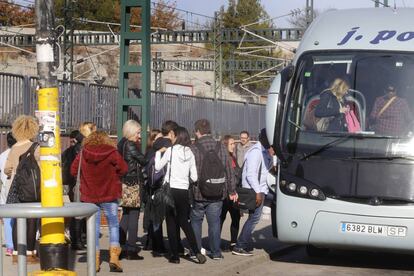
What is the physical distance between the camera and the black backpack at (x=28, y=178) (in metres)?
11.0

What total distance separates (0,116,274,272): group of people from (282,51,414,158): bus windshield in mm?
795

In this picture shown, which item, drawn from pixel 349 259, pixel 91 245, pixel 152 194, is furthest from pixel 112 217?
pixel 349 259

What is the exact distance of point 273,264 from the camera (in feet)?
43.7

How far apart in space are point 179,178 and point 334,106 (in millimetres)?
2266

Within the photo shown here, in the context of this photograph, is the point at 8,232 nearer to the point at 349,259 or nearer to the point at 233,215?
the point at 233,215

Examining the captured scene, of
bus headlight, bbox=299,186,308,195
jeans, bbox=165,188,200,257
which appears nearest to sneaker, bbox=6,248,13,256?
jeans, bbox=165,188,200,257

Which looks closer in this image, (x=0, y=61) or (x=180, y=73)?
(x=0, y=61)

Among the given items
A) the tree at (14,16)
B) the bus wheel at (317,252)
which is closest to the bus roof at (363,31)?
the bus wheel at (317,252)

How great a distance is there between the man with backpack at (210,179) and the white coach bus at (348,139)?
0.72 meters

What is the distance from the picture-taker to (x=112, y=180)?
10844 millimetres

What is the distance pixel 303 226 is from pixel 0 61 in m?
46.5

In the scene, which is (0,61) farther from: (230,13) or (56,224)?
(56,224)

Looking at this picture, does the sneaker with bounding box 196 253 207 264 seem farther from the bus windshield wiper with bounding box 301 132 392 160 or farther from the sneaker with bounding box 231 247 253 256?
the bus windshield wiper with bounding box 301 132 392 160

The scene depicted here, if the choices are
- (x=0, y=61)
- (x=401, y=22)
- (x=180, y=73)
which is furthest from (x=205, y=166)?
(x=180, y=73)
